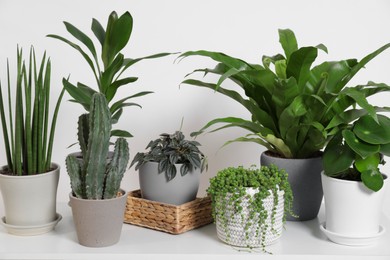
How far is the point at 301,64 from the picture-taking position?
1.74 m

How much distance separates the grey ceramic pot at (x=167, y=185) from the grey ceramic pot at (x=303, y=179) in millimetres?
269

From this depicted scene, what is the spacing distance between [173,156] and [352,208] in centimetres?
56

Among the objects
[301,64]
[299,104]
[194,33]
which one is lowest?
[299,104]

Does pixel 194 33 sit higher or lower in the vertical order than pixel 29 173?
higher

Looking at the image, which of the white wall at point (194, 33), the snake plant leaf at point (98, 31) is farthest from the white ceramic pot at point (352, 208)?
the white wall at point (194, 33)

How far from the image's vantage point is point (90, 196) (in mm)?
1645

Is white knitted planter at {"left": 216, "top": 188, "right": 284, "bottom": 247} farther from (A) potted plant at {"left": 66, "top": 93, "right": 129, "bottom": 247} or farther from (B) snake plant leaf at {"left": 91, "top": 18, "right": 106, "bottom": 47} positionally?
(B) snake plant leaf at {"left": 91, "top": 18, "right": 106, "bottom": 47}

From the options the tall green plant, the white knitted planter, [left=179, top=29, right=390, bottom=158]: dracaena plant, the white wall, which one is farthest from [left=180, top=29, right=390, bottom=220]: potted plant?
the white wall

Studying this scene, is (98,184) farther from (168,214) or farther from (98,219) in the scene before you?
(168,214)

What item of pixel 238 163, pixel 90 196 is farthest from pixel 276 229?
pixel 238 163

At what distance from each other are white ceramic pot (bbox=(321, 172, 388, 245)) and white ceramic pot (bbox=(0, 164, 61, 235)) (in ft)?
2.83

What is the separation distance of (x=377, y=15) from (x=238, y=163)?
0.92m

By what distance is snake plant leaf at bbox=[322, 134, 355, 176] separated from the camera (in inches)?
65.2

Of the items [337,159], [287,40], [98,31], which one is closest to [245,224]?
[337,159]
